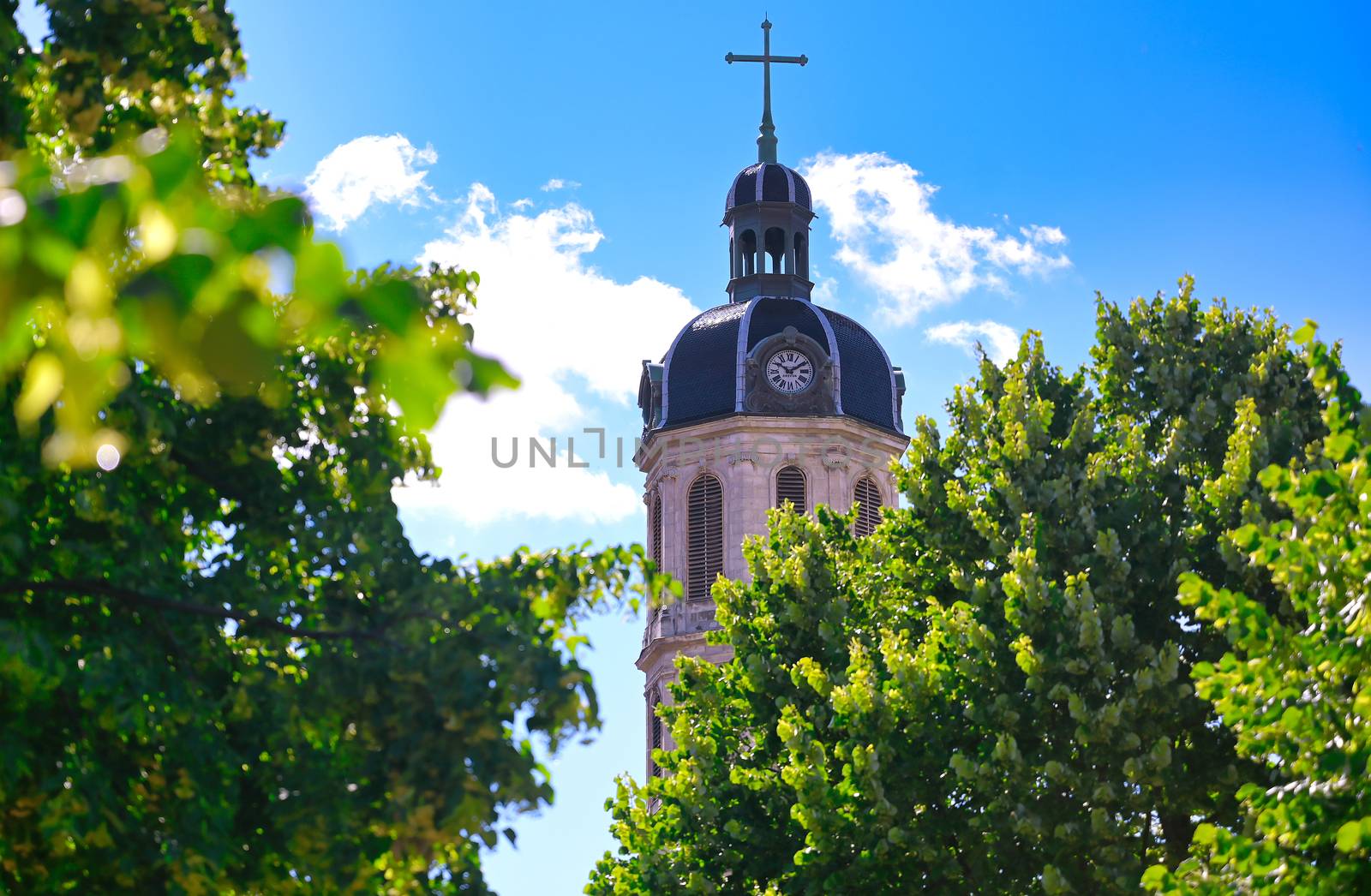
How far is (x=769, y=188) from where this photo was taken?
59156mm

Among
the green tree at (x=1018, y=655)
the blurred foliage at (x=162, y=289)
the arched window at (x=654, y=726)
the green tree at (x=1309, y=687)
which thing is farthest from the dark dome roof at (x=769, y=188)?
the blurred foliage at (x=162, y=289)

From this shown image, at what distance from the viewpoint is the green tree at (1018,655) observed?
19344 millimetres

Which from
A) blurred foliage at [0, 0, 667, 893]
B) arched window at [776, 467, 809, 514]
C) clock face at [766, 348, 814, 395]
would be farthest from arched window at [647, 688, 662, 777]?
blurred foliage at [0, 0, 667, 893]

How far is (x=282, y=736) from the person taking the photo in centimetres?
1096

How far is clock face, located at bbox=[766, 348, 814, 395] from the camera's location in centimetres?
5694

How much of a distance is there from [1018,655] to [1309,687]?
20.3 feet

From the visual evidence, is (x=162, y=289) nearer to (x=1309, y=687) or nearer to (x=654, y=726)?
(x=1309, y=687)

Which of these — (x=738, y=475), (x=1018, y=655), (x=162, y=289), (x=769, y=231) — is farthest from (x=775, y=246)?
(x=162, y=289)

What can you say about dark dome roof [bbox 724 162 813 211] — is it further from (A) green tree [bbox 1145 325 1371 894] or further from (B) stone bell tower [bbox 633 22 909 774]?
(A) green tree [bbox 1145 325 1371 894]

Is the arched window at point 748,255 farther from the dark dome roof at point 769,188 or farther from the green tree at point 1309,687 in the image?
the green tree at point 1309,687

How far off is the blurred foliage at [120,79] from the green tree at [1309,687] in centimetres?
778

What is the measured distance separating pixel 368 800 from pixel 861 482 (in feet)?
154

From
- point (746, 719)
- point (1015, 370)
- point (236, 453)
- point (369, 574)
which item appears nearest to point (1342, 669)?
point (369, 574)

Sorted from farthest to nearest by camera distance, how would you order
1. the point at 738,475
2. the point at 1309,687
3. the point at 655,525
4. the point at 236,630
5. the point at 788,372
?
1. the point at 655,525
2. the point at 788,372
3. the point at 738,475
4. the point at 1309,687
5. the point at 236,630
